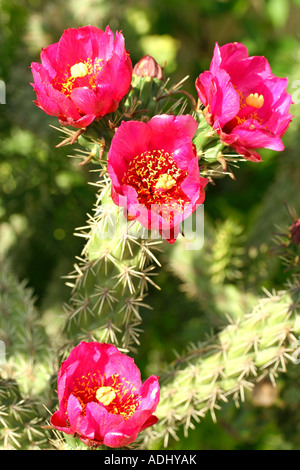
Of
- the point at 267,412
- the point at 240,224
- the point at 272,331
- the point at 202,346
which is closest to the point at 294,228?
the point at 272,331

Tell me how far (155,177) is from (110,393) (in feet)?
1.12

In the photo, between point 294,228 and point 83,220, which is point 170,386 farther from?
point 83,220

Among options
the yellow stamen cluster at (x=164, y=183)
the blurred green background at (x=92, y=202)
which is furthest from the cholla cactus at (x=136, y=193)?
the blurred green background at (x=92, y=202)

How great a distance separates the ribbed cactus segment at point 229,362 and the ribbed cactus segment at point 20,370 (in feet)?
0.76

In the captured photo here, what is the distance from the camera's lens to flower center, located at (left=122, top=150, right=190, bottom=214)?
839 millimetres

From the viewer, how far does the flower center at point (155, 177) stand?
839mm

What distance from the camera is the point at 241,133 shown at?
0.81 metres

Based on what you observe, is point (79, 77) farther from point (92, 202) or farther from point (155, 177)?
point (92, 202)

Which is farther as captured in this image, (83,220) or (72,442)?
(83,220)

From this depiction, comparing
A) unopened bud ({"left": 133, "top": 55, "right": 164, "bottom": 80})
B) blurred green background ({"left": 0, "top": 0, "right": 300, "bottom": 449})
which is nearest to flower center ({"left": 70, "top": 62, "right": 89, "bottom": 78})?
unopened bud ({"left": 133, "top": 55, "right": 164, "bottom": 80})

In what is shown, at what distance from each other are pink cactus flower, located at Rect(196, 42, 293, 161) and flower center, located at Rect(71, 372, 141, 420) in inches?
16.2

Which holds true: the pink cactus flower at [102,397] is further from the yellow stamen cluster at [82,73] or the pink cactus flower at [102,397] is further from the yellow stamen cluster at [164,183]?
the yellow stamen cluster at [82,73]

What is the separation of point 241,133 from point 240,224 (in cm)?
125

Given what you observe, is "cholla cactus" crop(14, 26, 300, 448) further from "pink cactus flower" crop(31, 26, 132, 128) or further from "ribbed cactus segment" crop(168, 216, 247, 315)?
"ribbed cactus segment" crop(168, 216, 247, 315)
